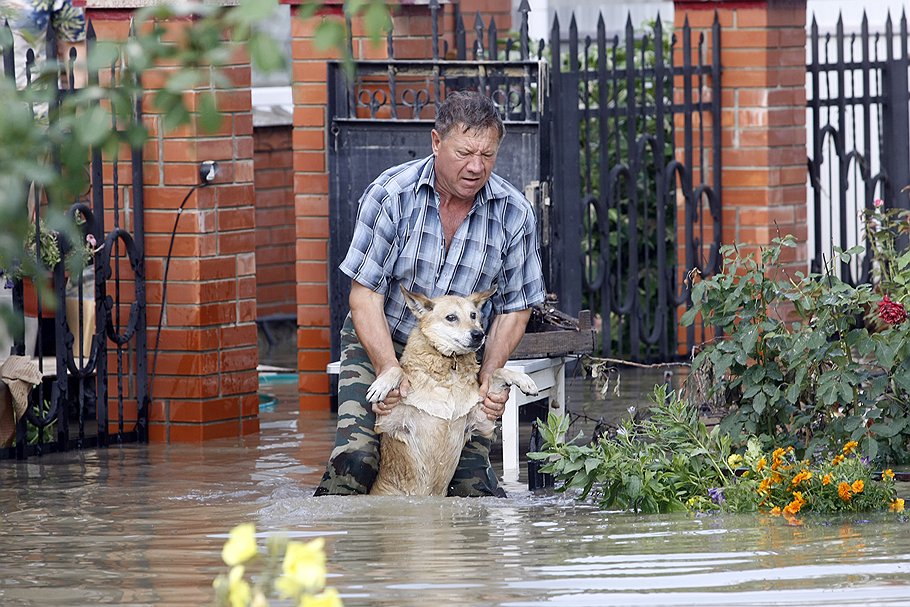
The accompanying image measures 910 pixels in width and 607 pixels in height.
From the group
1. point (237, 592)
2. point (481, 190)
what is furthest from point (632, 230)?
point (237, 592)

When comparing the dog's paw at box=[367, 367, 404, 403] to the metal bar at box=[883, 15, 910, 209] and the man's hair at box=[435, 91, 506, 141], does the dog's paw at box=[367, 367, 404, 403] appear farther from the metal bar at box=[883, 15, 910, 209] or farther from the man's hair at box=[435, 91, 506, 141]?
the metal bar at box=[883, 15, 910, 209]

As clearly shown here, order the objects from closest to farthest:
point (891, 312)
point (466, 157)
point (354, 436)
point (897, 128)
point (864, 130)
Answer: point (466, 157)
point (354, 436)
point (891, 312)
point (864, 130)
point (897, 128)

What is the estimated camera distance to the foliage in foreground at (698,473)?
5.78 m

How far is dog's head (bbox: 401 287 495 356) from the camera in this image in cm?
586

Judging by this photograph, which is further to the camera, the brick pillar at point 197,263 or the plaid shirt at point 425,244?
the brick pillar at point 197,263

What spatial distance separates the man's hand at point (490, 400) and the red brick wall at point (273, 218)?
22.2ft

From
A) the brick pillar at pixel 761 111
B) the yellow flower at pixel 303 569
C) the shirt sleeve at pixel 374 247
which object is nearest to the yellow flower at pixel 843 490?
the shirt sleeve at pixel 374 247

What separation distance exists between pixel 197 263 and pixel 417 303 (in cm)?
252

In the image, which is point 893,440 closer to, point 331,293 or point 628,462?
point 628,462

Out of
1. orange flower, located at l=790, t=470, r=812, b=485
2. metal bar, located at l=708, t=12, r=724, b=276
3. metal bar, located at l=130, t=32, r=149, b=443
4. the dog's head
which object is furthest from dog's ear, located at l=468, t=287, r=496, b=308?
metal bar, located at l=708, t=12, r=724, b=276

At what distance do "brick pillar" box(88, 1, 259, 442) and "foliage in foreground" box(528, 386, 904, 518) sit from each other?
2522 mm

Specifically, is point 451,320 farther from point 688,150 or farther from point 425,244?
point 688,150

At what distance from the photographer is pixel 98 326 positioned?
8070 millimetres

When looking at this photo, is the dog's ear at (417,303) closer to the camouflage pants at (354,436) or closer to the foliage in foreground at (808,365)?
the camouflage pants at (354,436)
